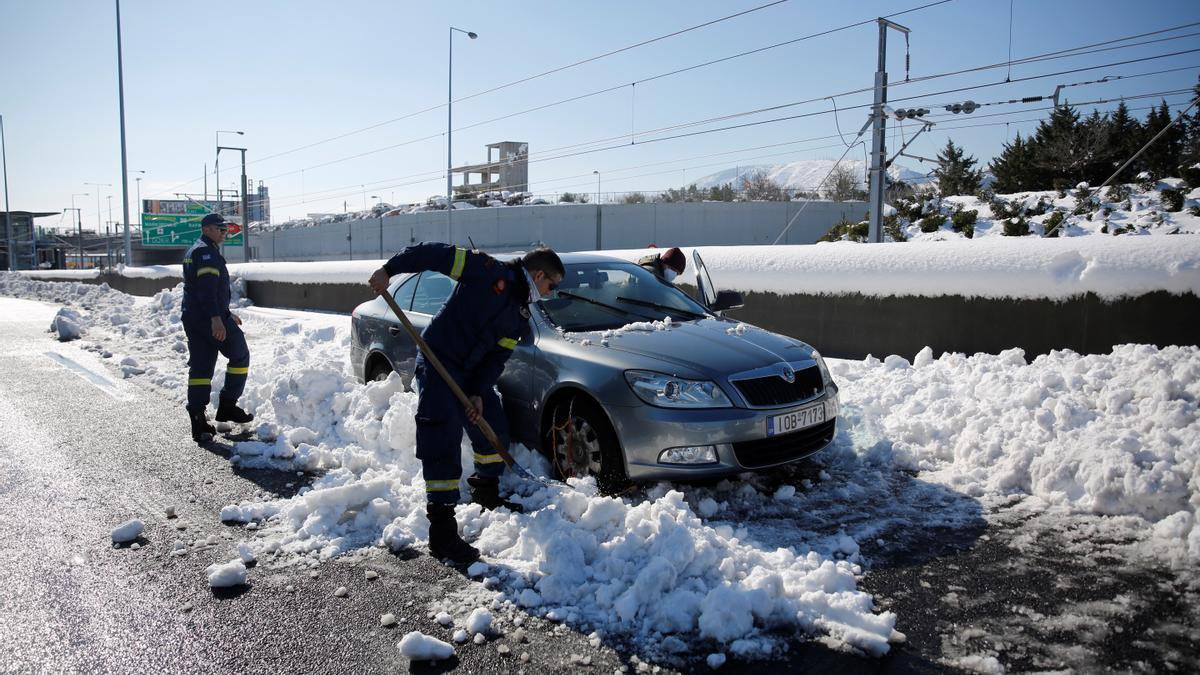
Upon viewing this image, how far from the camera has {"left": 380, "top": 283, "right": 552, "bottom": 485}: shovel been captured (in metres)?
4.01

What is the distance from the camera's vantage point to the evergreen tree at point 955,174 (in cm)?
3283

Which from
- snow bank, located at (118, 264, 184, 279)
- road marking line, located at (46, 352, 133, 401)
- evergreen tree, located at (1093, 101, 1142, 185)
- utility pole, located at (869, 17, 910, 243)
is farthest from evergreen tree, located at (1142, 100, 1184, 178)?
snow bank, located at (118, 264, 184, 279)

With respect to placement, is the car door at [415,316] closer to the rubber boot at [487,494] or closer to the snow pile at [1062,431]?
the rubber boot at [487,494]

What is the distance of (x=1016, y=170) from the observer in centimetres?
Answer: 2914

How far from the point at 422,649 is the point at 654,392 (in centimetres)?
192

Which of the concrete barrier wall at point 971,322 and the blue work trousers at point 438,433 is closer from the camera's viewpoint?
the blue work trousers at point 438,433

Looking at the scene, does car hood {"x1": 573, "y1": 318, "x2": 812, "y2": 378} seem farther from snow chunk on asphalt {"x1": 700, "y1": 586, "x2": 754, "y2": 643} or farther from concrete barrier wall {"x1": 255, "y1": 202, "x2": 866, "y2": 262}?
concrete barrier wall {"x1": 255, "y1": 202, "x2": 866, "y2": 262}

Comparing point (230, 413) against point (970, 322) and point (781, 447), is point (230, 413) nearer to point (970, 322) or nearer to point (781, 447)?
point (781, 447)

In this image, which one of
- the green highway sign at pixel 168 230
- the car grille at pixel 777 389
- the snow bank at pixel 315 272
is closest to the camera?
the car grille at pixel 777 389

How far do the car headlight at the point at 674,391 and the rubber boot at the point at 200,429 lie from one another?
3968mm

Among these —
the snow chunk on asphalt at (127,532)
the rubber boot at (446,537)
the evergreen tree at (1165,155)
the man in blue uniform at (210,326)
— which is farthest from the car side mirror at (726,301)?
the evergreen tree at (1165,155)

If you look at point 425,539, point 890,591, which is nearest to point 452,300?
point 425,539

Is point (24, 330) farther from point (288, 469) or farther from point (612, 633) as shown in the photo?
point (612, 633)

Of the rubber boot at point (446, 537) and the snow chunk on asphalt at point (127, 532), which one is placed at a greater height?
the rubber boot at point (446, 537)
